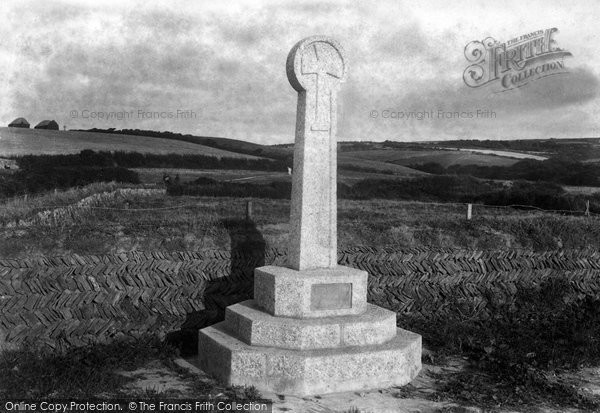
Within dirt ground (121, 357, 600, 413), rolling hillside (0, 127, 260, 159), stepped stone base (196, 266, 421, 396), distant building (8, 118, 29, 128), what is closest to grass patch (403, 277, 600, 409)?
dirt ground (121, 357, 600, 413)

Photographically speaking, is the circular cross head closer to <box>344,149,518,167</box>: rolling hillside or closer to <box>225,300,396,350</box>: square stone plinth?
<box>225,300,396,350</box>: square stone plinth

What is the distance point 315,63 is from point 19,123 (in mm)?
9121

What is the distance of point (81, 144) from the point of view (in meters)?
14.1

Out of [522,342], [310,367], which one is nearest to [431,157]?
[522,342]

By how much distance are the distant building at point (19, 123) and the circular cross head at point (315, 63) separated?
8.73m

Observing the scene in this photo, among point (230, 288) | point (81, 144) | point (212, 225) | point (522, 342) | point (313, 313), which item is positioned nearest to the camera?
A: point (313, 313)

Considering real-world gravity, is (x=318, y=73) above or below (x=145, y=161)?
above

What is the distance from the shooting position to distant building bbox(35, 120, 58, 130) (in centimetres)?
1376

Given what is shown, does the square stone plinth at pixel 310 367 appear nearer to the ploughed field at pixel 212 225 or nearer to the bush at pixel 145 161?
the ploughed field at pixel 212 225

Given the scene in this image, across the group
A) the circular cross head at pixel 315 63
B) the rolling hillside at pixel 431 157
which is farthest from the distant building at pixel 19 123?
the circular cross head at pixel 315 63

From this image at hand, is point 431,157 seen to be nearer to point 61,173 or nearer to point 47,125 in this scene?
point 61,173

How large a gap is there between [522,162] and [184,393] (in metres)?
12.8

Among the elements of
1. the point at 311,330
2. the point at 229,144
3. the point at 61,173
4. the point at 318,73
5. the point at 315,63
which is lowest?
the point at 311,330

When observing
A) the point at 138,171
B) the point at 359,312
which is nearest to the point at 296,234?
the point at 359,312
